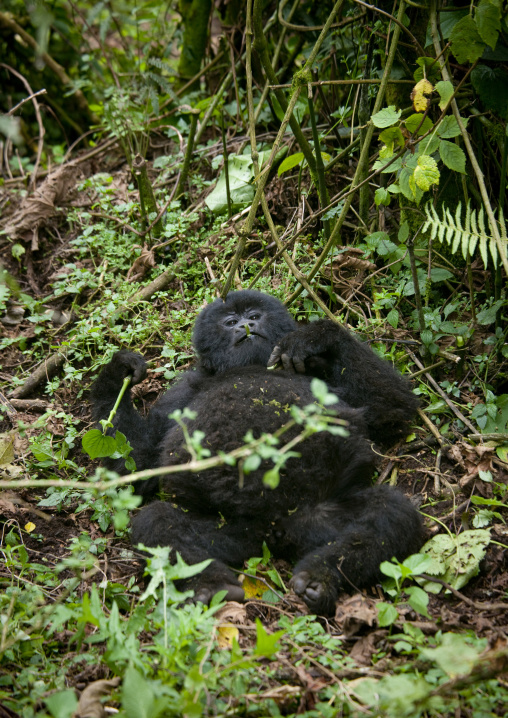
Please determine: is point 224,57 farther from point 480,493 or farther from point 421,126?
point 480,493

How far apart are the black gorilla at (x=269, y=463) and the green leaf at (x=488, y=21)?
1.76 meters

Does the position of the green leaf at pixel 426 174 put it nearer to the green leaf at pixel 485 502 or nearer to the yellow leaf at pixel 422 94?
the yellow leaf at pixel 422 94

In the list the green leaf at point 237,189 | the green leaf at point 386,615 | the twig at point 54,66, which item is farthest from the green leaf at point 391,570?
the twig at point 54,66

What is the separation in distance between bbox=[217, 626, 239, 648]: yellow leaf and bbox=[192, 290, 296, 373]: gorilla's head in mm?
1604

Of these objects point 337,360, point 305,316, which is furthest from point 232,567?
point 305,316

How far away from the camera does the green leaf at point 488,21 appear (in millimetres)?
3340

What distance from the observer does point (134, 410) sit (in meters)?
3.77

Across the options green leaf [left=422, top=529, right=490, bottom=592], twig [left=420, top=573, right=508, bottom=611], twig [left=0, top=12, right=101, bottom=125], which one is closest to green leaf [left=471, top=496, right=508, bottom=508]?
green leaf [left=422, top=529, right=490, bottom=592]

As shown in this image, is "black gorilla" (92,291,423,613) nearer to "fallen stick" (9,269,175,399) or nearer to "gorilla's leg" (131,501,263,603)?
"gorilla's leg" (131,501,263,603)

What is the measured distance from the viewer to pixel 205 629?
2.26 metres

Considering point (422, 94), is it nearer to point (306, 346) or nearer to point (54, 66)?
point (306, 346)

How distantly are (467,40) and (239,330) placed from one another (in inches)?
81.7

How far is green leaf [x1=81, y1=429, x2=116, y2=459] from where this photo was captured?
323 cm

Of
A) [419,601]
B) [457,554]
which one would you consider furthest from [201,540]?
[457,554]
